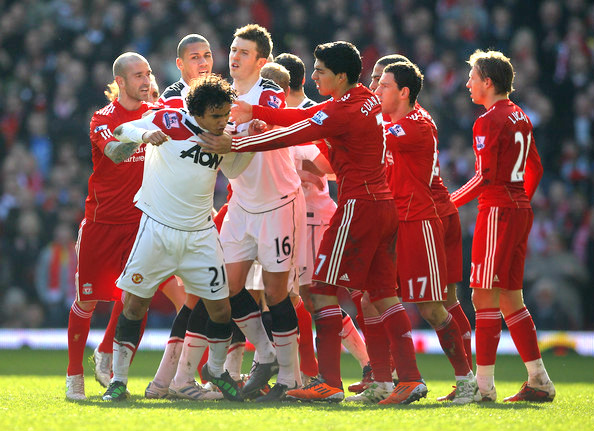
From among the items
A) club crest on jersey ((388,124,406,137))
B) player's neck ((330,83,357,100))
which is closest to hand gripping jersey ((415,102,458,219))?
club crest on jersey ((388,124,406,137))

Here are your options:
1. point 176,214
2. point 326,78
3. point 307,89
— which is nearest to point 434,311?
point 326,78

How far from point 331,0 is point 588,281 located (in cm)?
694

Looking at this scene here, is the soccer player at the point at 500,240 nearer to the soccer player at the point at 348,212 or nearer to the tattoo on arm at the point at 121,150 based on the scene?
the soccer player at the point at 348,212

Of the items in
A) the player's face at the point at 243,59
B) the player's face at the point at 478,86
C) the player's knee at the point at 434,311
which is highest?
the player's face at the point at 243,59

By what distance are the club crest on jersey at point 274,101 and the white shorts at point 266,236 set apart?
686 millimetres

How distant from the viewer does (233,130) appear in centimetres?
647

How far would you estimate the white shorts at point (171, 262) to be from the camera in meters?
6.01

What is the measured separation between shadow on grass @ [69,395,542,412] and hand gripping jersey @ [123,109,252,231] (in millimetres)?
1193

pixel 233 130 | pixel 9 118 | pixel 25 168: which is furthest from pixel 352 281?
pixel 9 118

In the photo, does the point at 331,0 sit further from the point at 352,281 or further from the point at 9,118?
the point at 352,281

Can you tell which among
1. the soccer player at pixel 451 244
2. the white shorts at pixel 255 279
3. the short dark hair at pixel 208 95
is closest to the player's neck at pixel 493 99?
the soccer player at pixel 451 244

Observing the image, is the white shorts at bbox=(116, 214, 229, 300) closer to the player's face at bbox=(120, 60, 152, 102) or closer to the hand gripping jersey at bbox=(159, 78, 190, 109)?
the hand gripping jersey at bbox=(159, 78, 190, 109)

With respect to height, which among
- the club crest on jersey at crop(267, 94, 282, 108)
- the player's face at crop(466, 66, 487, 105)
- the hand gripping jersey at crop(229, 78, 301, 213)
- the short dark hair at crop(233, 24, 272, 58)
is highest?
the short dark hair at crop(233, 24, 272, 58)

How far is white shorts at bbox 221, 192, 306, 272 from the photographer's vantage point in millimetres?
6559
